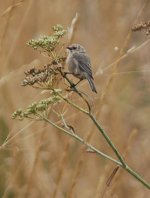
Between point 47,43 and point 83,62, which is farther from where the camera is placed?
point 83,62

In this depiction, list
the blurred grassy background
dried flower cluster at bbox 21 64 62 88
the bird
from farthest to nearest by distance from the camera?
the blurred grassy background → the bird → dried flower cluster at bbox 21 64 62 88

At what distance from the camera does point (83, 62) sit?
250cm

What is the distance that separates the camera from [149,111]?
472 centimetres

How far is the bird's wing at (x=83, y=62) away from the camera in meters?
2.47

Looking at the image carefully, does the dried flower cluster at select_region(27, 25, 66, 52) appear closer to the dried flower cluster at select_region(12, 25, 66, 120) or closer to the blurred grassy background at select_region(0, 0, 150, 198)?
the dried flower cluster at select_region(12, 25, 66, 120)

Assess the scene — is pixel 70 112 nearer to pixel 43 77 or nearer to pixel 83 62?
pixel 83 62

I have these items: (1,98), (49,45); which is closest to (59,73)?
(49,45)

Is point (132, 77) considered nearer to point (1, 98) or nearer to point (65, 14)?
point (65, 14)

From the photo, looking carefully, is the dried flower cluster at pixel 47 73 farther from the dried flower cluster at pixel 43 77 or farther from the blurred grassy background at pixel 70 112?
the blurred grassy background at pixel 70 112

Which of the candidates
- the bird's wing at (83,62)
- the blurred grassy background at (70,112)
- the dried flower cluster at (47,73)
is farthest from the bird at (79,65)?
the blurred grassy background at (70,112)

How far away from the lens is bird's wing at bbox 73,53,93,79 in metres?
2.47

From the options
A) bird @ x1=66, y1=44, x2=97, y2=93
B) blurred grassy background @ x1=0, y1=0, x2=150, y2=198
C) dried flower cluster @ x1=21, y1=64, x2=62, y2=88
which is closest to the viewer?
dried flower cluster @ x1=21, y1=64, x2=62, y2=88

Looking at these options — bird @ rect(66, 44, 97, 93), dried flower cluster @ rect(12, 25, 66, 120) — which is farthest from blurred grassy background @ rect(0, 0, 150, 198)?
dried flower cluster @ rect(12, 25, 66, 120)

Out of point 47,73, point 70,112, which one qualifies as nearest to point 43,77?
point 47,73
